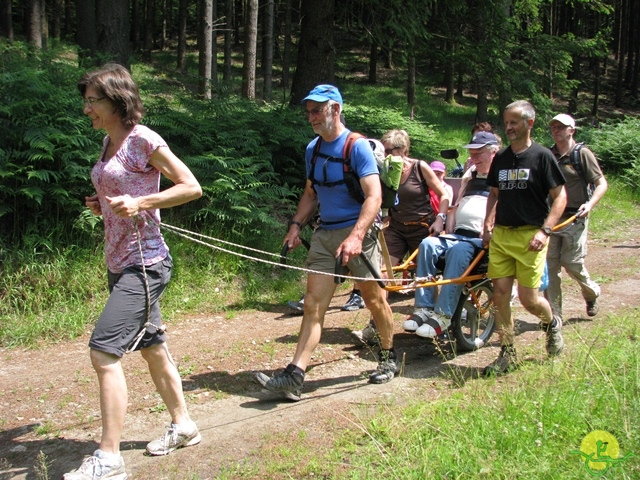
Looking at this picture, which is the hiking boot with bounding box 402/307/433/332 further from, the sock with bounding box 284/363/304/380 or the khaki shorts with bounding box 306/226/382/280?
the sock with bounding box 284/363/304/380

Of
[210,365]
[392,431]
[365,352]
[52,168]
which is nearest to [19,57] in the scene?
[52,168]

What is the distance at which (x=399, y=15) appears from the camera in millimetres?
12398

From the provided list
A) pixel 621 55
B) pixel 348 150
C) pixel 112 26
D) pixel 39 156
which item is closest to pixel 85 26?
pixel 112 26

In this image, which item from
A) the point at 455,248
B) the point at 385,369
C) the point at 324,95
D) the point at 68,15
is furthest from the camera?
the point at 68,15

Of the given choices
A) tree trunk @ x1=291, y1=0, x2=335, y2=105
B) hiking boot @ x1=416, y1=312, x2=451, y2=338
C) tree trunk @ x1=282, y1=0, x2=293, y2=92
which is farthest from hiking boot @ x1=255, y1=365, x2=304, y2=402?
tree trunk @ x1=282, y1=0, x2=293, y2=92

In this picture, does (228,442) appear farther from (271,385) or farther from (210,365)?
(210,365)

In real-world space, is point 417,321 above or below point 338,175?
below

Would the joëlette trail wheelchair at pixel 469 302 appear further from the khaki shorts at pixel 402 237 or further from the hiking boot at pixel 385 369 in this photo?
the khaki shorts at pixel 402 237

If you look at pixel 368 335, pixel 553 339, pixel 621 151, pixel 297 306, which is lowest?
pixel 297 306

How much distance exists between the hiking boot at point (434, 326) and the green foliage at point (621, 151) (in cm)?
1349

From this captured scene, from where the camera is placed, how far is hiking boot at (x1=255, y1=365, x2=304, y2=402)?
502cm

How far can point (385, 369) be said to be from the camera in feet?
18.1

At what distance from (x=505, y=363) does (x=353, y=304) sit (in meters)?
2.75

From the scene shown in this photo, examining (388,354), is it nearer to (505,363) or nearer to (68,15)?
(505,363)
